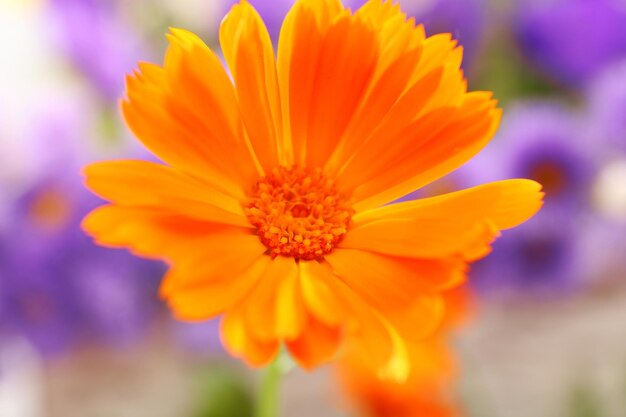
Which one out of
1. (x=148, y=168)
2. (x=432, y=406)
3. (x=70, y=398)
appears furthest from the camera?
(x=70, y=398)

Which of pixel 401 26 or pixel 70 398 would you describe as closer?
pixel 401 26

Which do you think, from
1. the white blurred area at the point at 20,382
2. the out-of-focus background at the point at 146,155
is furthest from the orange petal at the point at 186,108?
the white blurred area at the point at 20,382

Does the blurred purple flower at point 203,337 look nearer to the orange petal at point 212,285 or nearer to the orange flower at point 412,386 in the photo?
the orange flower at point 412,386

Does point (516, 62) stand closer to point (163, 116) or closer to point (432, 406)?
point (432, 406)

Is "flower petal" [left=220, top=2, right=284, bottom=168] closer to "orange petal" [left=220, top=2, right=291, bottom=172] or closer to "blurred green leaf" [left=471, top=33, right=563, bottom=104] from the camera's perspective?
"orange petal" [left=220, top=2, right=291, bottom=172]

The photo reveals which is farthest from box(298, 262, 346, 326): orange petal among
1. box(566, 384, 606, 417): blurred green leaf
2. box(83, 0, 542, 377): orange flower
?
box(566, 384, 606, 417): blurred green leaf

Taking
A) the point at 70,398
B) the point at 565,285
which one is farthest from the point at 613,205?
the point at 70,398
